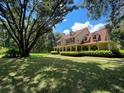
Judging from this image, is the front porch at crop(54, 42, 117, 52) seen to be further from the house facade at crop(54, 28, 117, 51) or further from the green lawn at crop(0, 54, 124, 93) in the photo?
the green lawn at crop(0, 54, 124, 93)

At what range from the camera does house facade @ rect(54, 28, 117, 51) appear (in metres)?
40.1

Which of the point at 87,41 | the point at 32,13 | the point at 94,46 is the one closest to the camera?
the point at 32,13

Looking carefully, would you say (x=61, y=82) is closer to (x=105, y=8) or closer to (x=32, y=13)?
(x=105, y=8)

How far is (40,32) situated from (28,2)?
4494 millimetres

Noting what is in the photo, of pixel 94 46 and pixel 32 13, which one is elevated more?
pixel 32 13

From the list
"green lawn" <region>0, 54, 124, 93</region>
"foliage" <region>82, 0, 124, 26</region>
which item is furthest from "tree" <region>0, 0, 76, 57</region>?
"green lawn" <region>0, 54, 124, 93</region>

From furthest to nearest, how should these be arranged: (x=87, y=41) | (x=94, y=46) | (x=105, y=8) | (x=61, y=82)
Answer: (x=87, y=41) → (x=94, y=46) → (x=105, y=8) → (x=61, y=82)

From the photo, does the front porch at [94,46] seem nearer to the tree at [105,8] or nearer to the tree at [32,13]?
the tree at [32,13]

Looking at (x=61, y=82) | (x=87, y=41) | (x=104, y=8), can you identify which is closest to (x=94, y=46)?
(x=87, y=41)

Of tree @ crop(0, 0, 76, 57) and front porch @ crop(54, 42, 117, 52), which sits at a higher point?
tree @ crop(0, 0, 76, 57)

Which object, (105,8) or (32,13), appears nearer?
(105,8)

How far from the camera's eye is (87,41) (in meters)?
47.6

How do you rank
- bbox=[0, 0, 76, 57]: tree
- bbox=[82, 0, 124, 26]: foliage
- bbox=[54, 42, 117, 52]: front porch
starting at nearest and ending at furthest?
bbox=[82, 0, 124, 26]: foliage, bbox=[0, 0, 76, 57]: tree, bbox=[54, 42, 117, 52]: front porch

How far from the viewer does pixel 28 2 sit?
2283 cm
